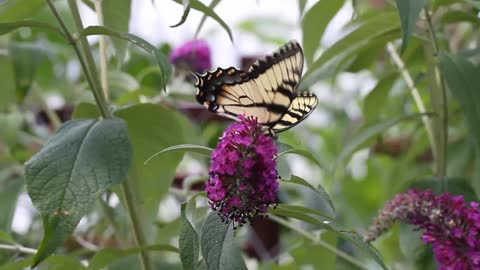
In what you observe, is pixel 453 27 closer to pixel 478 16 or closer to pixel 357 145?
pixel 478 16

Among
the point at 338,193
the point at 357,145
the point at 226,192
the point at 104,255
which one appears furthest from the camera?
the point at 338,193

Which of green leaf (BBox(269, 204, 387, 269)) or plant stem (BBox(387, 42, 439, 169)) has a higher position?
plant stem (BBox(387, 42, 439, 169))

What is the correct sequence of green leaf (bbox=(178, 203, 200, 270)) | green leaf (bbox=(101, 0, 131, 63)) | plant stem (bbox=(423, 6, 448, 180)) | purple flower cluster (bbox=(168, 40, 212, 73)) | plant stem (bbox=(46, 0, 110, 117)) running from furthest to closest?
purple flower cluster (bbox=(168, 40, 212, 73)) < plant stem (bbox=(423, 6, 448, 180)) < green leaf (bbox=(101, 0, 131, 63)) < plant stem (bbox=(46, 0, 110, 117)) < green leaf (bbox=(178, 203, 200, 270))

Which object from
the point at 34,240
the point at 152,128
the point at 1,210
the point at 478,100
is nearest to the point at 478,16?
the point at 478,100

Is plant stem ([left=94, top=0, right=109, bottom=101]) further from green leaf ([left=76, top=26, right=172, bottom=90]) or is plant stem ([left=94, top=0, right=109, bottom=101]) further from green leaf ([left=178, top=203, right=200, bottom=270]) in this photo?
green leaf ([left=178, top=203, right=200, bottom=270])

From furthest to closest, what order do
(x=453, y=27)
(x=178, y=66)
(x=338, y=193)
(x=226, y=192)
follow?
(x=453, y=27)
(x=338, y=193)
(x=178, y=66)
(x=226, y=192)

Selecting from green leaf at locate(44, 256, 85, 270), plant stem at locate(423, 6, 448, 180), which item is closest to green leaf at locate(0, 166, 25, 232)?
green leaf at locate(44, 256, 85, 270)

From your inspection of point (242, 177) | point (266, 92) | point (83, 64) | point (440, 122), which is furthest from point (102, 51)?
point (440, 122)
